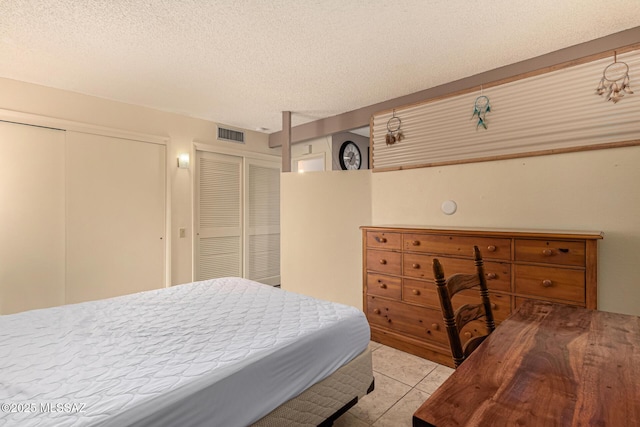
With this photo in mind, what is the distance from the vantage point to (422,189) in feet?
10.3

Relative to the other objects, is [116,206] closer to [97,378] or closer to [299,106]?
[299,106]

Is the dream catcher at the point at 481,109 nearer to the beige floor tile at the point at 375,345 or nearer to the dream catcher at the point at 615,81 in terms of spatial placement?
the dream catcher at the point at 615,81

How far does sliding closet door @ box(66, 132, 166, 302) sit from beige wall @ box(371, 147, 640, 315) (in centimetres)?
324

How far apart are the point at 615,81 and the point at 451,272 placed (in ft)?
5.95

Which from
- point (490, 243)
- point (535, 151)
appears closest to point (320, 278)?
point (490, 243)

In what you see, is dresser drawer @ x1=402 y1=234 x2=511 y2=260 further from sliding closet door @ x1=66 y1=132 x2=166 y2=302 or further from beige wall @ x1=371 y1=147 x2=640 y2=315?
sliding closet door @ x1=66 y1=132 x2=166 y2=302

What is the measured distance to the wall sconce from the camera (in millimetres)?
4082

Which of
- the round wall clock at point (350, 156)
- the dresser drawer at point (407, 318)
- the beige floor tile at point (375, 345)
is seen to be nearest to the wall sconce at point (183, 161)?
the round wall clock at point (350, 156)

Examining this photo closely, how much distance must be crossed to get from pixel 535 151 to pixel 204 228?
4.00m

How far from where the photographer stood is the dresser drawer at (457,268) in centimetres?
229

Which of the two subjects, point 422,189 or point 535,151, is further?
point 422,189

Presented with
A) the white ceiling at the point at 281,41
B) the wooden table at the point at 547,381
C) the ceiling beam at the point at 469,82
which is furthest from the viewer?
the ceiling beam at the point at 469,82

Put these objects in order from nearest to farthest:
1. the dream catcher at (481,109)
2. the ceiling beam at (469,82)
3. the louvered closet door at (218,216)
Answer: the ceiling beam at (469,82) < the dream catcher at (481,109) < the louvered closet door at (218,216)

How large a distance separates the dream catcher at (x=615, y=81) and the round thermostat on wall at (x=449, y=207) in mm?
1310
